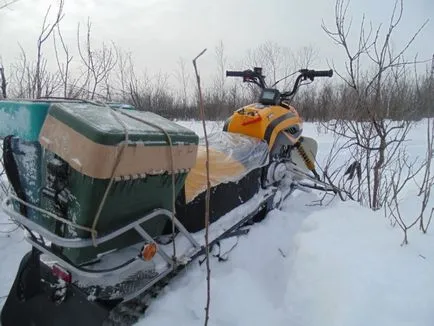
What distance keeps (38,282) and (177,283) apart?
0.67 metres

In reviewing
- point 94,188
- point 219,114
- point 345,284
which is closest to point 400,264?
point 345,284

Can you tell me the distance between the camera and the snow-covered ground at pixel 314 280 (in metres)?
1.60

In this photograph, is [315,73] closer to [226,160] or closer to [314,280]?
[226,160]

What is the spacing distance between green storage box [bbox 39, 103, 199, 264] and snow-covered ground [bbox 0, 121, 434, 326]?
568 millimetres

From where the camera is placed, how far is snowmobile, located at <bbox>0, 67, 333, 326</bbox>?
4.25 ft

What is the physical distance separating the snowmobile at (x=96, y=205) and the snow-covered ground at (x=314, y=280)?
18 cm

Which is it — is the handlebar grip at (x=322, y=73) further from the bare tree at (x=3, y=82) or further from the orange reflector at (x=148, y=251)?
the bare tree at (x=3, y=82)

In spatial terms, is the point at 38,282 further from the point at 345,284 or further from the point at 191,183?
the point at 345,284

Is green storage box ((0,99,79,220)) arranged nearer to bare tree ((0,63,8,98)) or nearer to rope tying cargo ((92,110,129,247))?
rope tying cargo ((92,110,129,247))

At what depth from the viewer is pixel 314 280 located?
6.19 feet

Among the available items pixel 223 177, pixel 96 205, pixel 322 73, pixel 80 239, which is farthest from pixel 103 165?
pixel 322 73

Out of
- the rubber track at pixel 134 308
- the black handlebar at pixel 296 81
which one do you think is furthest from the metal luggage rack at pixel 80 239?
the black handlebar at pixel 296 81

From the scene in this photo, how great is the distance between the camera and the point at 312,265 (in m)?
2.02

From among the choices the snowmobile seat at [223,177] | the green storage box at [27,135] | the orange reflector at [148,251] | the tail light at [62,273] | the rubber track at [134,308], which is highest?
the green storage box at [27,135]
